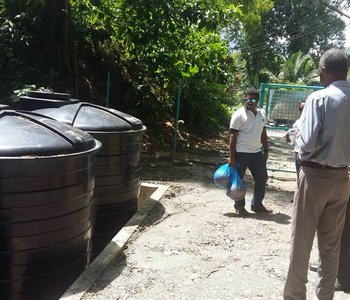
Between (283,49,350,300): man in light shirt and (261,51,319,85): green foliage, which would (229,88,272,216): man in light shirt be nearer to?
(283,49,350,300): man in light shirt

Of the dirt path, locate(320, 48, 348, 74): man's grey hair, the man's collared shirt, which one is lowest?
the dirt path

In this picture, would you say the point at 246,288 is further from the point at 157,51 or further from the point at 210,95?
the point at 210,95

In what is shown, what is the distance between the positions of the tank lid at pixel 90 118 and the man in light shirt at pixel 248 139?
1305 millimetres

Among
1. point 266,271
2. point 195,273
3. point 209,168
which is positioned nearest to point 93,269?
point 195,273

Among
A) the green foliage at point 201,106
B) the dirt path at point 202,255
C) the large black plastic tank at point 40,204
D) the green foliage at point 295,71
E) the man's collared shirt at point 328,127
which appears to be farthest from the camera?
the green foliage at point 295,71

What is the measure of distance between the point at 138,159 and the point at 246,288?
2.49 meters

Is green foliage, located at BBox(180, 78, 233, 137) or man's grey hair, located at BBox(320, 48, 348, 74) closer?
man's grey hair, located at BBox(320, 48, 348, 74)

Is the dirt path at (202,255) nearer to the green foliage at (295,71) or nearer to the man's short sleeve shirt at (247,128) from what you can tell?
the man's short sleeve shirt at (247,128)

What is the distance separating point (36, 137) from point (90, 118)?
162 centimetres

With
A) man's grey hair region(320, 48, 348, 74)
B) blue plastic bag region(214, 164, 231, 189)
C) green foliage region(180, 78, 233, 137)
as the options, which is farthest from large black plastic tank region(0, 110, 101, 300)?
green foliage region(180, 78, 233, 137)

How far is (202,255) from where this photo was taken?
14.8ft

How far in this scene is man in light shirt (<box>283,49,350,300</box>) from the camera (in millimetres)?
3014

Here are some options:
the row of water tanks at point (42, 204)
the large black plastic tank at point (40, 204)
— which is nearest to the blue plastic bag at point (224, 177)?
the row of water tanks at point (42, 204)

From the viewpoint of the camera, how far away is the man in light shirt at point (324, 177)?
9.89 ft
